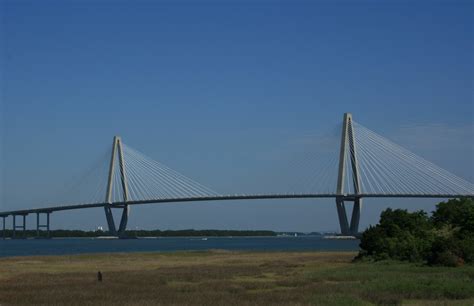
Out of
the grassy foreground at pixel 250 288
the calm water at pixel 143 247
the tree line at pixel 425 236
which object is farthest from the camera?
the calm water at pixel 143 247

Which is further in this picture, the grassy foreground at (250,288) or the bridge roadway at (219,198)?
the bridge roadway at (219,198)

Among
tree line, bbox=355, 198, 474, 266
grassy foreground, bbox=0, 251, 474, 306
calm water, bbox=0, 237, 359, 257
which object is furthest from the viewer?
calm water, bbox=0, 237, 359, 257

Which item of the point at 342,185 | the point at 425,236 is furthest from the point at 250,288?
the point at 342,185

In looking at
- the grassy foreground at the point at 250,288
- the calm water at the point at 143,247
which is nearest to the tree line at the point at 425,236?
the grassy foreground at the point at 250,288

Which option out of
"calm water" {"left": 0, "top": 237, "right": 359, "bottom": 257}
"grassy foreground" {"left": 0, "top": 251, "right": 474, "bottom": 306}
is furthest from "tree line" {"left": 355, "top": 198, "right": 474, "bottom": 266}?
"calm water" {"left": 0, "top": 237, "right": 359, "bottom": 257}

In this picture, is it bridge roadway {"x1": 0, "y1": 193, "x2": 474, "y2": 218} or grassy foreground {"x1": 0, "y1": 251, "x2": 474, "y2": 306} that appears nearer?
grassy foreground {"x1": 0, "y1": 251, "x2": 474, "y2": 306}

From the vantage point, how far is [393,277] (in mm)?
27906

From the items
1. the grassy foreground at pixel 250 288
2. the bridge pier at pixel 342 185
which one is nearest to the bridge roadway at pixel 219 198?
the bridge pier at pixel 342 185

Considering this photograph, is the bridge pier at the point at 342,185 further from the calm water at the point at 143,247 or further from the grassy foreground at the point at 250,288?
the grassy foreground at the point at 250,288

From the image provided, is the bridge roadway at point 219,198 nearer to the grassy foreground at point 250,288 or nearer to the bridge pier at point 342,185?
the bridge pier at point 342,185

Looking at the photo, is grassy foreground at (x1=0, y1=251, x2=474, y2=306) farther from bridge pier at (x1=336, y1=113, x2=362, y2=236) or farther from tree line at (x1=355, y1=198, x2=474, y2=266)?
bridge pier at (x1=336, y1=113, x2=362, y2=236)

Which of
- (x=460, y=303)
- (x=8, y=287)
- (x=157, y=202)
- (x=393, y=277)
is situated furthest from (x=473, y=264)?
(x=157, y=202)

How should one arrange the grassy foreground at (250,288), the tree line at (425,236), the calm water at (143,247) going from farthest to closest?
the calm water at (143,247) → the tree line at (425,236) → the grassy foreground at (250,288)

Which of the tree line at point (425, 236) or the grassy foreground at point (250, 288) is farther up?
the tree line at point (425, 236)
